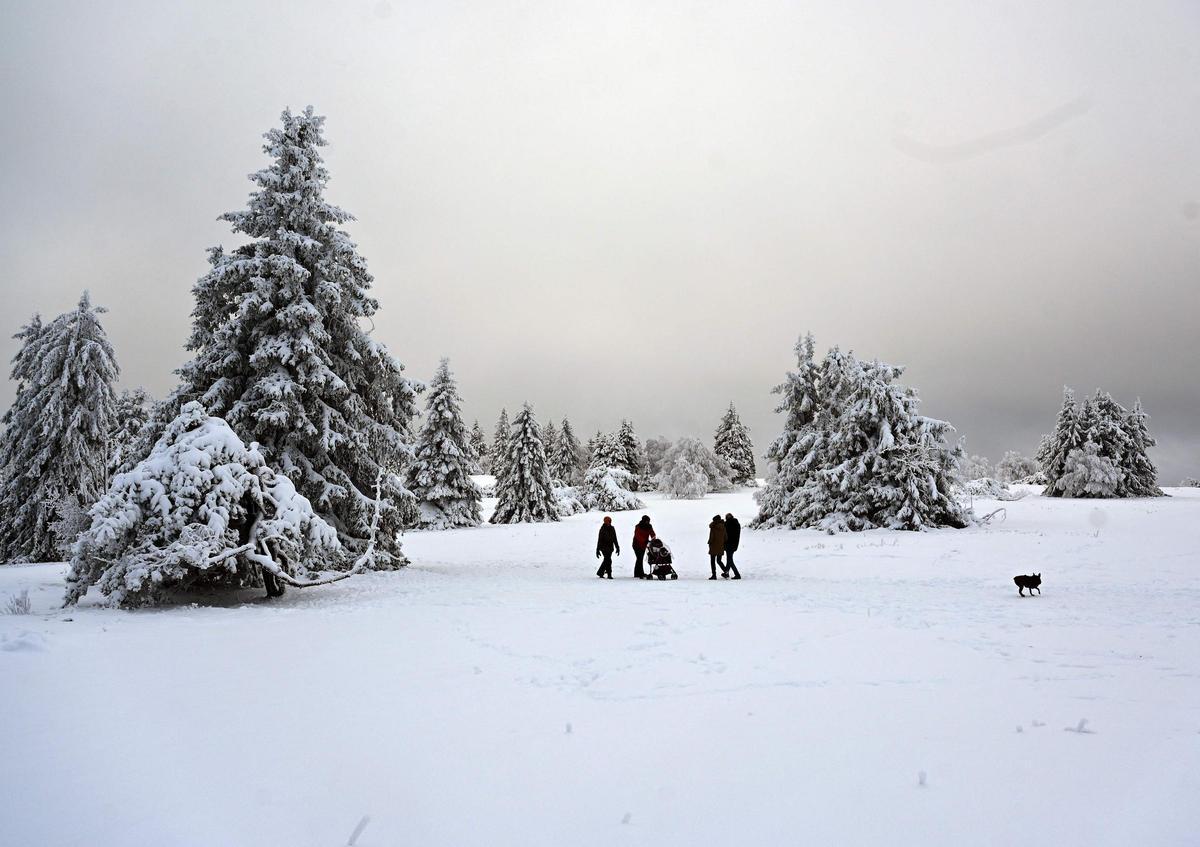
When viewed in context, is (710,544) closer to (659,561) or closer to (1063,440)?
(659,561)

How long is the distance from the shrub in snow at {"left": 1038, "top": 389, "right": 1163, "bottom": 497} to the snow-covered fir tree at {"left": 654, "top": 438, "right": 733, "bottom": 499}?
82.4 ft

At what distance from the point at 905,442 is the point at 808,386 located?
5.78 m

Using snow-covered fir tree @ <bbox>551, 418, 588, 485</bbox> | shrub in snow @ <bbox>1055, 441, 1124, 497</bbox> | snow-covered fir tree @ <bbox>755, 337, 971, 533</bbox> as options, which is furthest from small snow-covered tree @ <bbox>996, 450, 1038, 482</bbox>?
snow-covered fir tree @ <bbox>755, 337, 971, 533</bbox>

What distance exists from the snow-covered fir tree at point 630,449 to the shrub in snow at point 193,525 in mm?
51821

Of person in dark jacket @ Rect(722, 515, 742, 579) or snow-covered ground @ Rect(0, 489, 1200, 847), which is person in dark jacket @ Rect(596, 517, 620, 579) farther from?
snow-covered ground @ Rect(0, 489, 1200, 847)

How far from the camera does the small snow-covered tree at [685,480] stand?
52781mm

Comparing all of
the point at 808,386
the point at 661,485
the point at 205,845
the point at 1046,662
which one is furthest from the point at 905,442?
the point at 661,485

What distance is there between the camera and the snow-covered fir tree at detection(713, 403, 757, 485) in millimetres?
67500

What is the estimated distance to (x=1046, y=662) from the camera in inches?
255

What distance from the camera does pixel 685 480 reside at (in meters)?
53.3

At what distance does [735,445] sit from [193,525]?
6167cm

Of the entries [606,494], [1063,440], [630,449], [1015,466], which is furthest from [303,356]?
[1015,466]

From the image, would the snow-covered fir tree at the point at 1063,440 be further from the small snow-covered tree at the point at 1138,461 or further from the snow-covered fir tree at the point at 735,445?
the snow-covered fir tree at the point at 735,445

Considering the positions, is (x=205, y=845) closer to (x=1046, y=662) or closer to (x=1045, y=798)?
(x=1045, y=798)
